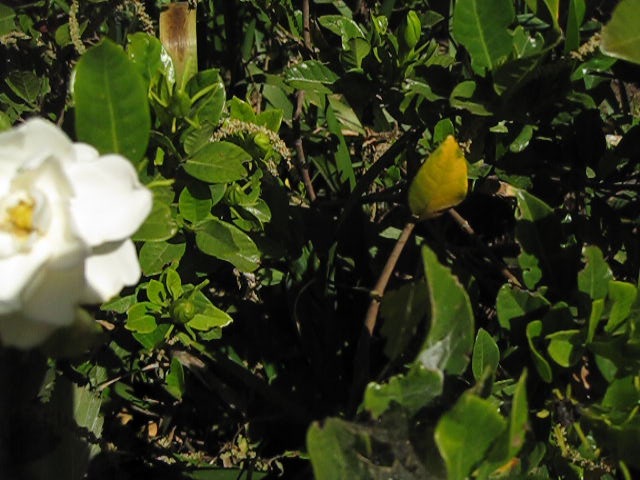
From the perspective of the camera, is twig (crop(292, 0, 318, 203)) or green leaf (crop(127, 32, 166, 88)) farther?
twig (crop(292, 0, 318, 203))

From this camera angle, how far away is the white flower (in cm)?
64

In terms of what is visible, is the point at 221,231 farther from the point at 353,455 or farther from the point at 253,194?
the point at 353,455

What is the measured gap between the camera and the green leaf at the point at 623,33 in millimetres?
872

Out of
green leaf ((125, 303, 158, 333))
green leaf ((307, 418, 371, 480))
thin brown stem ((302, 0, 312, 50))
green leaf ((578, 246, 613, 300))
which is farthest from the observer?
thin brown stem ((302, 0, 312, 50))

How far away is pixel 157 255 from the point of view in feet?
3.79

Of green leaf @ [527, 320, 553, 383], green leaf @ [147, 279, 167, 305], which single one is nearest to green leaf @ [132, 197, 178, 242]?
green leaf @ [147, 279, 167, 305]

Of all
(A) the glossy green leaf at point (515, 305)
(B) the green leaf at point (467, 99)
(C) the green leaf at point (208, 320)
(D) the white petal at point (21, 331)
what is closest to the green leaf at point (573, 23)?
(B) the green leaf at point (467, 99)

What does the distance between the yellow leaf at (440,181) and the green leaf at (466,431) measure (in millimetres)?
321

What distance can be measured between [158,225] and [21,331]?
0.22 m

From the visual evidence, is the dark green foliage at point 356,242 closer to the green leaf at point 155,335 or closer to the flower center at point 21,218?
the green leaf at point 155,335

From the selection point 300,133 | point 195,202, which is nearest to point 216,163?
point 195,202

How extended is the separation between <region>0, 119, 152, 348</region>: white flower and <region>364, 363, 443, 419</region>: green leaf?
0.94 ft

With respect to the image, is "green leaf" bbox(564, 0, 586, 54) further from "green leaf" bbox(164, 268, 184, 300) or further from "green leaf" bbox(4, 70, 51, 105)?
"green leaf" bbox(4, 70, 51, 105)

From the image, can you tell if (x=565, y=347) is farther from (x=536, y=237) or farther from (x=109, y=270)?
(x=109, y=270)
